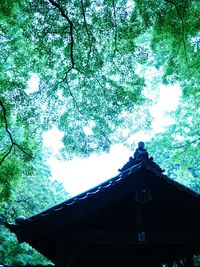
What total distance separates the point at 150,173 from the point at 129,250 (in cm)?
246

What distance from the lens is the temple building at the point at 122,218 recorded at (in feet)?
14.8

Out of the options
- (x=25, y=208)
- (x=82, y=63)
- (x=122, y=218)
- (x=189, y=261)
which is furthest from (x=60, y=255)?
(x=25, y=208)

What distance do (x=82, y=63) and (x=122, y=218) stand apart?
14.8 ft

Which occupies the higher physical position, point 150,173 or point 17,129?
point 17,129

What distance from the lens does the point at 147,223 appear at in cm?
540

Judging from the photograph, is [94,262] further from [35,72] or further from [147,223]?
[35,72]

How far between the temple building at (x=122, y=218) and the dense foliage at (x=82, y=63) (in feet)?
10.7

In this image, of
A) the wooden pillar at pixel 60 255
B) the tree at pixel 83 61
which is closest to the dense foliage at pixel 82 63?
the tree at pixel 83 61

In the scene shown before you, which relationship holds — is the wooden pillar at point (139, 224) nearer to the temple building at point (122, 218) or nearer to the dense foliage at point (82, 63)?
the temple building at point (122, 218)

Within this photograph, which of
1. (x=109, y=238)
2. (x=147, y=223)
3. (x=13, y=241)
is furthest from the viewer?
(x=13, y=241)

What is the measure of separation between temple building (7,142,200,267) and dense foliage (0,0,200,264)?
10.7 ft

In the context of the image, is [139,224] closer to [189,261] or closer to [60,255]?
[60,255]

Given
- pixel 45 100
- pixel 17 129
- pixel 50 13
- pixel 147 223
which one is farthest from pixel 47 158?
pixel 147 223

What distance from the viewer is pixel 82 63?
324 inches
